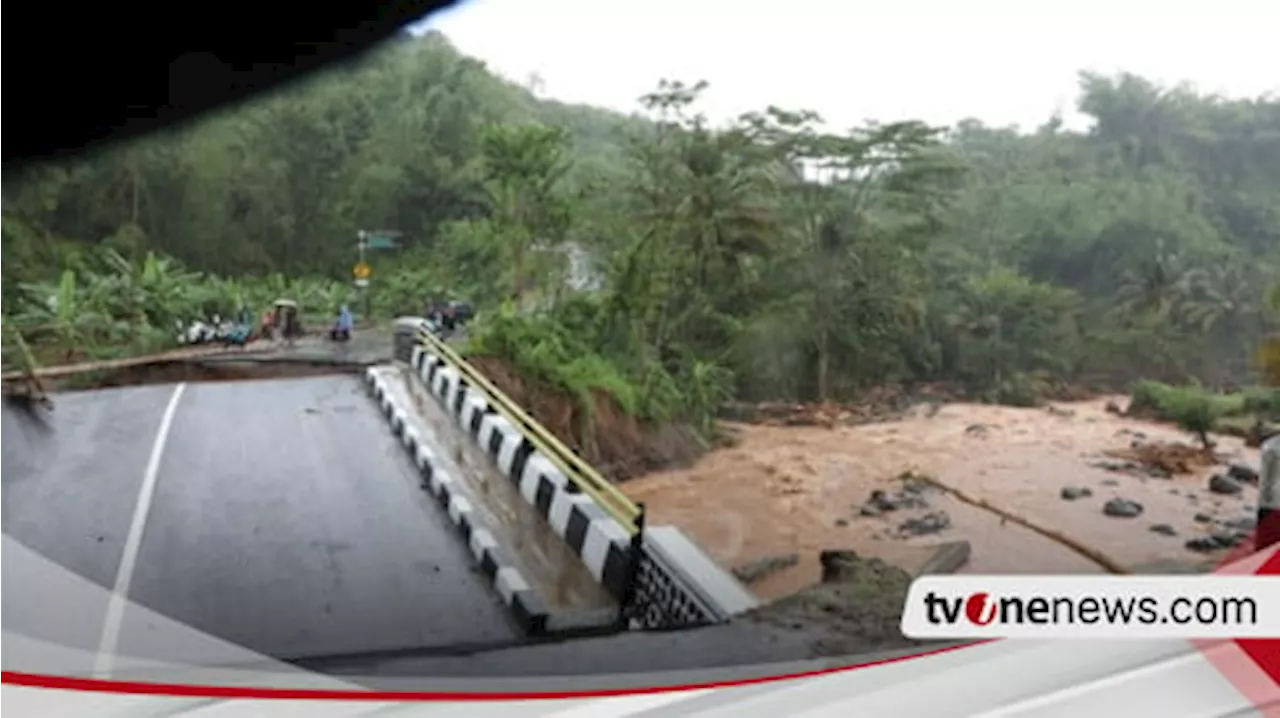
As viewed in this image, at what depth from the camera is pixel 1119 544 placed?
927 mm

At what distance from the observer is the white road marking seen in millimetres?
801

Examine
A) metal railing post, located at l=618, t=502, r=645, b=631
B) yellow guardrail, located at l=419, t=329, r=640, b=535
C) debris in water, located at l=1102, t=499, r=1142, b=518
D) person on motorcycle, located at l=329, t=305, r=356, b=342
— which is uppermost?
person on motorcycle, located at l=329, t=305, r=356, b=342

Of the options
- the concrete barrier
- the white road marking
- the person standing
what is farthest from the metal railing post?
the person standing

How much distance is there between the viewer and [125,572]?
0.80 m

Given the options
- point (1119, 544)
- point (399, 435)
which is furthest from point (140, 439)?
point (1119, 544)

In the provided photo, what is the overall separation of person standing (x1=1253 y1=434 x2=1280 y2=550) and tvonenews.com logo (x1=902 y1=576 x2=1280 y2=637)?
36 millimetres

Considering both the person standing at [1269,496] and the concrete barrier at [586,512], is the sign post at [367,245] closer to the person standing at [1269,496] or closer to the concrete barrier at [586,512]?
the concrete barrier at [586,512]

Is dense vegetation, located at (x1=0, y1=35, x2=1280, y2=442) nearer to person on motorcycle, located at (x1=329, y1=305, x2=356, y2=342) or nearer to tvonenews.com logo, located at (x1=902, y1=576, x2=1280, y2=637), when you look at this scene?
person on motorcycle, located at (x1=329, y1=305, x2=356, y2=342)

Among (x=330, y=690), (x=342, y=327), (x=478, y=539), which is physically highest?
(x=342, y=327)

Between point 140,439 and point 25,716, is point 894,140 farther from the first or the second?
point 25,716

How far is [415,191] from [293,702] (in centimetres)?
40

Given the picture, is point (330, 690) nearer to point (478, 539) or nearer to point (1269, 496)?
point (478, 539)

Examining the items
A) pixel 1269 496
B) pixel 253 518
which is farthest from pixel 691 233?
pixel 1269 496

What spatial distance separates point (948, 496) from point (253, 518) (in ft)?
1.80
